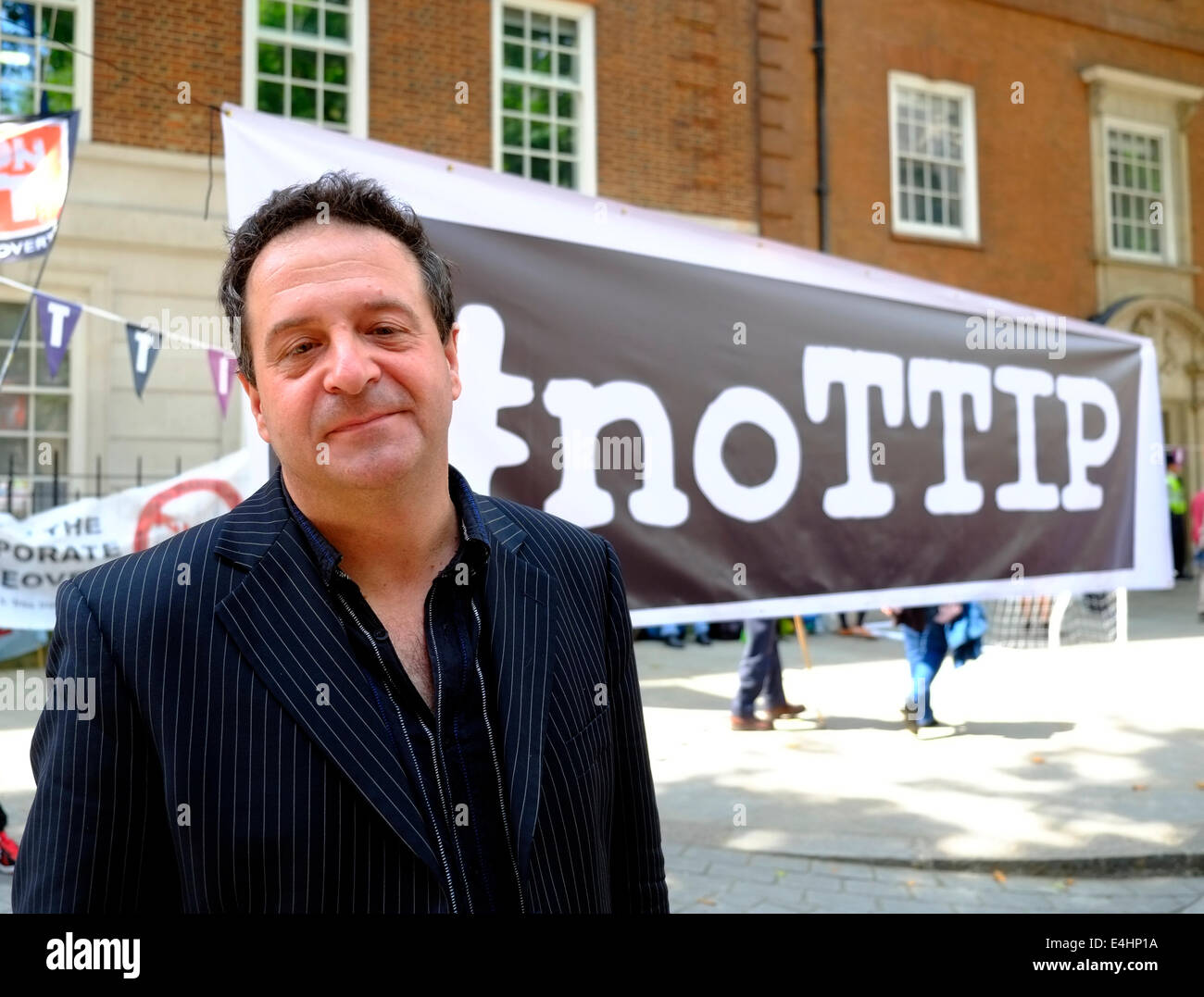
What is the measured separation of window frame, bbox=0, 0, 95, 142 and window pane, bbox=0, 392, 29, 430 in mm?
2861

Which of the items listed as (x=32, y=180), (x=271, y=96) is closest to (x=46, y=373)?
(x=271, y=96)

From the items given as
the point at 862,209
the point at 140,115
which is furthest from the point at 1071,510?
the point at 862,209

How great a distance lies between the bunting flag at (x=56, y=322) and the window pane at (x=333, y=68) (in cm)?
602

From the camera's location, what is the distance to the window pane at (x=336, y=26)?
42.4 ft

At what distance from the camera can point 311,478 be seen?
64.1 inches

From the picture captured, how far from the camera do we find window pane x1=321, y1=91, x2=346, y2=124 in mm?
12852

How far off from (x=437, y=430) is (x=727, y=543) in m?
2.48

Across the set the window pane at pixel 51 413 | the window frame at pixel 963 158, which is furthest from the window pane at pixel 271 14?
the window frame at pixel 963 158

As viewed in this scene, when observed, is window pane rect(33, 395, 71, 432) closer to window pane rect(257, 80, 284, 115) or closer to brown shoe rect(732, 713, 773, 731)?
window pane rect(257, 80, 284, 115)

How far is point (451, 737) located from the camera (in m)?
1.60

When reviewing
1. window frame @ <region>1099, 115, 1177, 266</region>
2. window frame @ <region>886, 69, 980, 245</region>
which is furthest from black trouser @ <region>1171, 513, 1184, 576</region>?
window frame @ <region>886, 69, 980, 245</region>

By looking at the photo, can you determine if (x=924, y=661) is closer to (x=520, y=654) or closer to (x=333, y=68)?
(x=520, y=654)

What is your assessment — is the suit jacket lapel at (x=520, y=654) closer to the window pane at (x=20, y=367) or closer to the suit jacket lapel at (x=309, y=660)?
the suit jacket lapel at (x=309, y=660)

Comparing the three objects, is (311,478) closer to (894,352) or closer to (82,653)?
(82,653)
